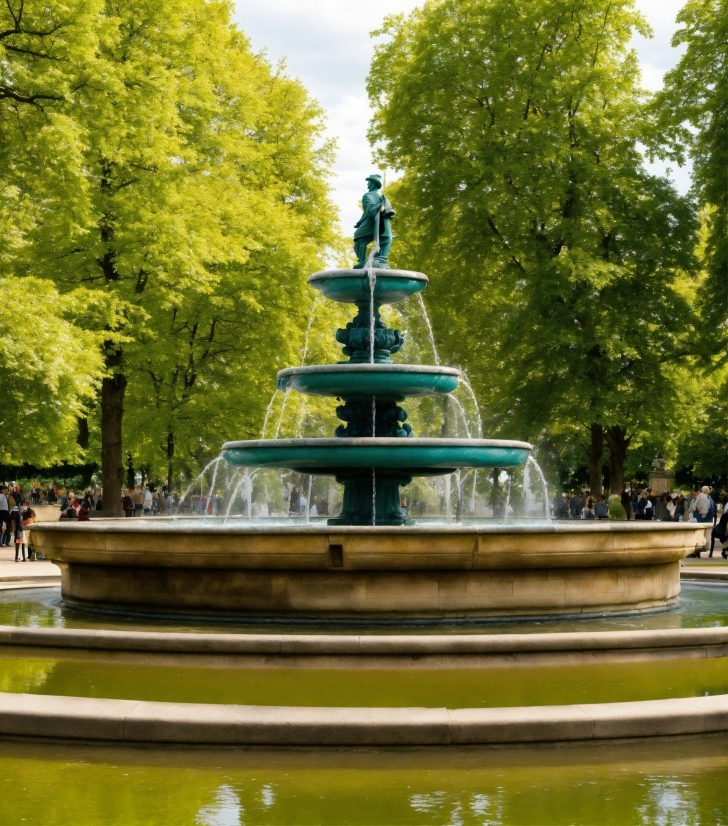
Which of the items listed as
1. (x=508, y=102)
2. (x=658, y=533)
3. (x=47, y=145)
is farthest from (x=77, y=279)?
(x=658, y=533)


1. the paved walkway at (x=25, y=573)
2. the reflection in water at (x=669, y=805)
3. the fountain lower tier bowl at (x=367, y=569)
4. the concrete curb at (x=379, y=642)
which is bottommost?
the reflection in water at (x=669, y=805)

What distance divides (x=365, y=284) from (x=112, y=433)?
650 inches

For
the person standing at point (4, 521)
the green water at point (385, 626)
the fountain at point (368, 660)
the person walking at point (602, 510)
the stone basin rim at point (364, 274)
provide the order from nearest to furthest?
the fountain at point (368, 660)
the green water at point (385, 626)
the stone basin rim at point (364, 274)
the person standing at point (4, 521)
the person walking at point (602, 510)

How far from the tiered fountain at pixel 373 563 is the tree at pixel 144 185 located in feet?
45.3

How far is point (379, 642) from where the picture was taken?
8.71m

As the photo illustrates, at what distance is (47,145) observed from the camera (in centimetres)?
2388

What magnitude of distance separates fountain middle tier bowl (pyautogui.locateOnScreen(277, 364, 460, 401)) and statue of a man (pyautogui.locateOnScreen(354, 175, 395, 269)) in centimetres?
203

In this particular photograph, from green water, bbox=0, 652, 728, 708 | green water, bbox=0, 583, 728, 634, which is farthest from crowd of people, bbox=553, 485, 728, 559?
green water, bbox=0, 652, 728, 708

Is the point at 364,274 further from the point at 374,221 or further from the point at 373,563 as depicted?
the point at 373,563

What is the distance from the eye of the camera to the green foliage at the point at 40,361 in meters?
23.7

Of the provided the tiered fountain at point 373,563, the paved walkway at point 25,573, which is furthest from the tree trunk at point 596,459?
the tiered fountain at point 373,563

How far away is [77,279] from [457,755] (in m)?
23.9

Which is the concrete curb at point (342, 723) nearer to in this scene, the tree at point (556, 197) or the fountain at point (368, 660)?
the fountain at point (368, 660)

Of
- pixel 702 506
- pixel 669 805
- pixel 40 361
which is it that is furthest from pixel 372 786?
pixel 702 506
